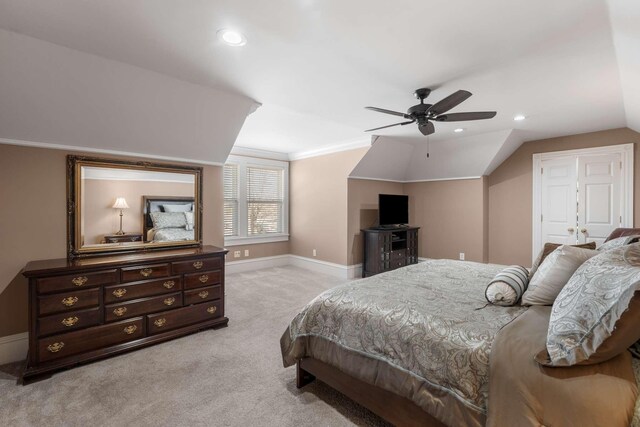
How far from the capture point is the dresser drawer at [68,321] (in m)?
2.37

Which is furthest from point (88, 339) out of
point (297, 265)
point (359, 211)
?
point (359, 211)

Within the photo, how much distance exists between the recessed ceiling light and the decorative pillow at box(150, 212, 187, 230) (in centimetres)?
209

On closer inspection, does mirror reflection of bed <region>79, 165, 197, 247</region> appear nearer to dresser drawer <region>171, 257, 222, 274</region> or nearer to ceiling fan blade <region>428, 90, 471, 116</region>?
dresser drawer <region>171, 257, 222, 274</region>

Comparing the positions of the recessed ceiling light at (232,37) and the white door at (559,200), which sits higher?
the recessed ceiling light at (232,37)

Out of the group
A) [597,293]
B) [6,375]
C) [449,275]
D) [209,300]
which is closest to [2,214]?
[6,375]

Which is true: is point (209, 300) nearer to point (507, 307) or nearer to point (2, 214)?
point (2, 214)

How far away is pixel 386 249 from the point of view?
215 inches

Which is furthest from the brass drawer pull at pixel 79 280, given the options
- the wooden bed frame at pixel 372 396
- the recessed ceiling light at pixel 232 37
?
the recessed ceiling light at pixel 232 37

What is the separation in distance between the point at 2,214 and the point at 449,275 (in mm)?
3904

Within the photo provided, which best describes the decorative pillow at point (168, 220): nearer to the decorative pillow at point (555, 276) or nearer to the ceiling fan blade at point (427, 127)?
the ceiling fan blade at point (427, 127)

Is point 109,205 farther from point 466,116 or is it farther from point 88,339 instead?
point 466,116

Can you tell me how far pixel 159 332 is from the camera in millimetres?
2910

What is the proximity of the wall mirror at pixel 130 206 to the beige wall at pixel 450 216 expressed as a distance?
4.58 metres

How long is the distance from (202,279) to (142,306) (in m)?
0.59
